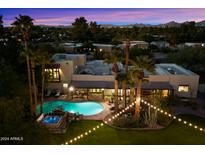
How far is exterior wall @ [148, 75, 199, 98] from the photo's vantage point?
2144 cm

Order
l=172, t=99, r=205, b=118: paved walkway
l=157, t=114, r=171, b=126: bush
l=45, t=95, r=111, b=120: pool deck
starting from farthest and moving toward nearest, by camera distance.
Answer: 1. l=172, t=99, r=205, b=118: paved walkway
2. l=45, t=95, r=111, b=120: pool deck
3. l=157, t=114, r=171, b=126: bush

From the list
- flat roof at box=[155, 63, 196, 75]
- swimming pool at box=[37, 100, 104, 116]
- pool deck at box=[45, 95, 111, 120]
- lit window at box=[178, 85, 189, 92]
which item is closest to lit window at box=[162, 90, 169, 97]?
lit window at box=[178, 85, 189, 92]

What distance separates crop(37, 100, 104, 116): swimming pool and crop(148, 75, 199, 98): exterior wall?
580cm

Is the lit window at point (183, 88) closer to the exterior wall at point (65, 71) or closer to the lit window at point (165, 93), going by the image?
the lit window at point (165, 93)

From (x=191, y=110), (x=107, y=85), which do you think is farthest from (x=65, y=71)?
(x=191, y=110)

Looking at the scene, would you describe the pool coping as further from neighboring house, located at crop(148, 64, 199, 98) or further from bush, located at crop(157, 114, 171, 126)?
neighboring house, located at crop(148, 64, 199, 98)

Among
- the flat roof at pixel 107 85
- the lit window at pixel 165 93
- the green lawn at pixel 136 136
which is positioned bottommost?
the green lawn at pixel 136 136

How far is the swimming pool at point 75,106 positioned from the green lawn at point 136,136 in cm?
303

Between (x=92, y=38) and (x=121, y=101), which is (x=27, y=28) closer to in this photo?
(x=121, y=101)

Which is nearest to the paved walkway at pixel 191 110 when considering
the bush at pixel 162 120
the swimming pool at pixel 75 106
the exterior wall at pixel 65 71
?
the bush at pixel 162 120

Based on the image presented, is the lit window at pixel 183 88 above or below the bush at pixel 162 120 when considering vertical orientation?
above

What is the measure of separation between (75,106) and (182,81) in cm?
971

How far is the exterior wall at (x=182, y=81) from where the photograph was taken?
21.4 metres

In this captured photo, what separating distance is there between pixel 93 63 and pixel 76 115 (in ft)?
35.4
